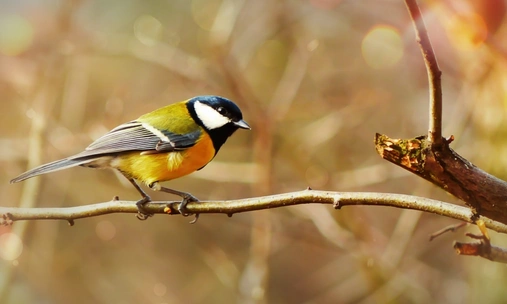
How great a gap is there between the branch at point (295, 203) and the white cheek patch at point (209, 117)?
0.83ft

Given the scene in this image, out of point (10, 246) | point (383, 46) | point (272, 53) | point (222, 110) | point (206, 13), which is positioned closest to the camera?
point (222, 110)

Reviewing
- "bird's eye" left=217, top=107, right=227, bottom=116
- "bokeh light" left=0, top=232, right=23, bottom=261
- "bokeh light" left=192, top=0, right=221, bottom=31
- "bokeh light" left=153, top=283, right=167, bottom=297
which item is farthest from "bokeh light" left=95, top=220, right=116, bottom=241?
"bird's eye" left=217, top=107, right=227, bottom=116

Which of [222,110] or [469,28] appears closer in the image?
[222,110]

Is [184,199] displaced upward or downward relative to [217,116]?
downward

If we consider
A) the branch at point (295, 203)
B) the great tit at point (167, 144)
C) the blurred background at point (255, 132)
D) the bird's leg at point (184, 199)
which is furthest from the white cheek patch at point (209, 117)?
the blurred background at point (255, 132)

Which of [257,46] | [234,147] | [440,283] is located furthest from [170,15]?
[440,283]

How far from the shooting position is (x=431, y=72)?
486 millimetres

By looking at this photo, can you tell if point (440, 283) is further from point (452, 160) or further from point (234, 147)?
point (452, 160)

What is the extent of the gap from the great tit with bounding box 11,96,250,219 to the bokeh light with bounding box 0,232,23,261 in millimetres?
318

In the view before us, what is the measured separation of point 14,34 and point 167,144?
0.57m

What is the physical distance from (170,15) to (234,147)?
→ 1.86 ft

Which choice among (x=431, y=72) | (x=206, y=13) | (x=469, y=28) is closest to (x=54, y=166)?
(x=431, y=72)

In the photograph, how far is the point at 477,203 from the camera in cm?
54

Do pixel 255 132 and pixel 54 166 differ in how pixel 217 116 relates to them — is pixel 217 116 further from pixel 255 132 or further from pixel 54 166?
pixel 255 132
